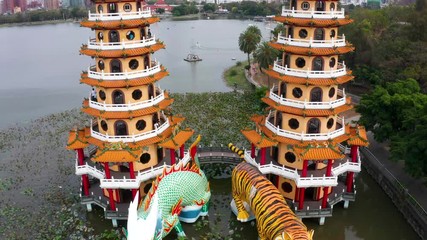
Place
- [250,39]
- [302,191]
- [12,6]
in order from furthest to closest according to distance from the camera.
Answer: [12,6] < [250,39] < [302,191]

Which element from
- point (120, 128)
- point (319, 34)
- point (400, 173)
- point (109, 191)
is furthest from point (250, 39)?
point (109, 191)

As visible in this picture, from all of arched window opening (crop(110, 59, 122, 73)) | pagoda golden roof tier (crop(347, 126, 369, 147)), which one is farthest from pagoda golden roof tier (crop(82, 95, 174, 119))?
pagoda golden roof tier (crop(347, 126, 369, 147))

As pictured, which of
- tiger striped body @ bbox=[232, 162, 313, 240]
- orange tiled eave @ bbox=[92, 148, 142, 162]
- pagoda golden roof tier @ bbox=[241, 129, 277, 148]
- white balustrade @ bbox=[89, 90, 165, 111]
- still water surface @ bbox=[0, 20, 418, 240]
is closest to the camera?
tiger striped body @ bbox=[232, 162, 313, 240]

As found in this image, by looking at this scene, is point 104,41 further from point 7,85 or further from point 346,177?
point 7,85

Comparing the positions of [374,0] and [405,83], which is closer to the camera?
[405,83]

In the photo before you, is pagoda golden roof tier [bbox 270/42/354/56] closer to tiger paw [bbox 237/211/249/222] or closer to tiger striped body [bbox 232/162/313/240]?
tiger striped body [bbox 232/162/313/240]

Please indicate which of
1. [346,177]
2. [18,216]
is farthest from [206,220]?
[18,216]

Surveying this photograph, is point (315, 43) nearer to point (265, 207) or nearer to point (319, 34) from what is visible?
point (319, 34)
